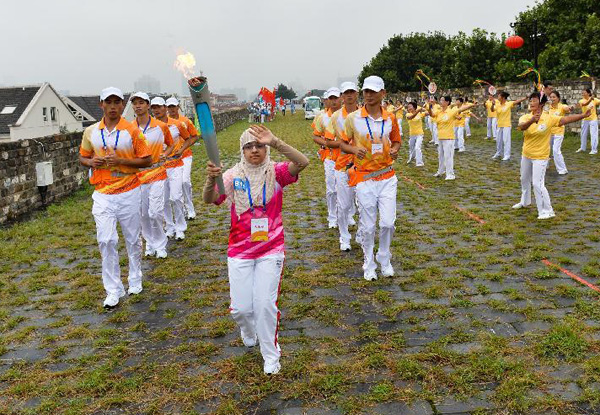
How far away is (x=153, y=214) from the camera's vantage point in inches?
284

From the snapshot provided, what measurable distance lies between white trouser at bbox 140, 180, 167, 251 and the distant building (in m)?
44.9

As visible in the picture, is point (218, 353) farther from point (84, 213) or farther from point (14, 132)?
point (14, 132)

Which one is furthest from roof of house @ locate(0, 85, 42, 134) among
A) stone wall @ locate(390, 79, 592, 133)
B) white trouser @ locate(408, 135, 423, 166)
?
white trouser @ locate(408, 135, 423, 166)

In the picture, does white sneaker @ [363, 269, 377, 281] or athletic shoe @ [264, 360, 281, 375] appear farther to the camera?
white sneaker @ [363, 269, 377, 281]

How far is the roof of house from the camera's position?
4744 centimetres

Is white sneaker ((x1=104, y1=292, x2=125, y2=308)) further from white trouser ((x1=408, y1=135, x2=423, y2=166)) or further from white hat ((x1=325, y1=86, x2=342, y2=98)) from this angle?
white trouser ((x1=408, y1=135, x2=423, y2=166))

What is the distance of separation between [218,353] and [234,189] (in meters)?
1.48

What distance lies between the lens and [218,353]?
4473mm

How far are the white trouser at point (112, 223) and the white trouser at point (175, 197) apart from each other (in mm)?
2361

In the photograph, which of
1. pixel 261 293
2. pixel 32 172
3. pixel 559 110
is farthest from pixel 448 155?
pixel 261 293

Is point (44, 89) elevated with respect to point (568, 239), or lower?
elevated

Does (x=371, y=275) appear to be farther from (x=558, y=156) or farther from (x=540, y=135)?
(x=558, y=156)

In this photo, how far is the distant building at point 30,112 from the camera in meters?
46.9

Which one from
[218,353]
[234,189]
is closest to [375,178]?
[234,189]
